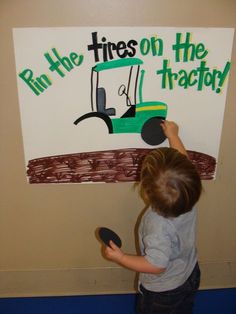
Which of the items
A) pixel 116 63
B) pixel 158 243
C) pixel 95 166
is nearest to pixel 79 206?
pixel 95 166

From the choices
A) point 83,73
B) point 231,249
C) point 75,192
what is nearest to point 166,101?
point 83,73

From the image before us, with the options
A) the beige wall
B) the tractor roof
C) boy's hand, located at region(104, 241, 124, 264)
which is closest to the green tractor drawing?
the tractor roof

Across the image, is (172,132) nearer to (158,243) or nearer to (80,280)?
(158,243)

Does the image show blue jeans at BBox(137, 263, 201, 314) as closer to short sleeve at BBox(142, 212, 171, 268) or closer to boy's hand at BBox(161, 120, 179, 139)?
short sleeve at BBox(142, 212, 171, 268)

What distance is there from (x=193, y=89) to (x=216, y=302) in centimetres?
88

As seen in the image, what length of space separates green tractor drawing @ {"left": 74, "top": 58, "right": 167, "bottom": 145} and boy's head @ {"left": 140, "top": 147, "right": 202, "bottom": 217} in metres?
0.23

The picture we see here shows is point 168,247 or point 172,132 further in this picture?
point 172,132

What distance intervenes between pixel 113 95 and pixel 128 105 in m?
0.06

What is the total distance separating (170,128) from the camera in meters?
0.98

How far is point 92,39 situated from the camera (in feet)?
2.89

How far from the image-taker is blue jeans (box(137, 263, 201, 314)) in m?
0.90

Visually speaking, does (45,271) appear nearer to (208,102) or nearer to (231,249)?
(231,249)

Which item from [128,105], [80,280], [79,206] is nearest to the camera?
[128,105]

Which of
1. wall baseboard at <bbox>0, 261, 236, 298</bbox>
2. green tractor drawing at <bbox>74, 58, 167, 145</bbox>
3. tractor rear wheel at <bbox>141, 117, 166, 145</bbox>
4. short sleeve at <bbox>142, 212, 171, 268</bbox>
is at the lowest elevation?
wall baseboard at <bbox>0, 261, 236, 298</bbox>
